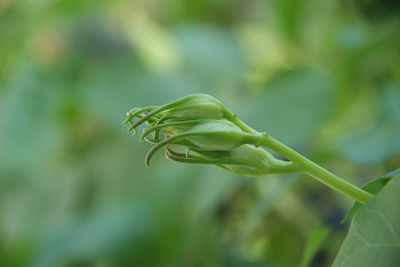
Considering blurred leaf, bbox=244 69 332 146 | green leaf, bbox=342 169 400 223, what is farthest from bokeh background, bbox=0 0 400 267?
green leaf, bbox=342 169 400 223

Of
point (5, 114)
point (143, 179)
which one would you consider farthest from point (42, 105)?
point (143, 179)

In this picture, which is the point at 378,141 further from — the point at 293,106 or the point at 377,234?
the point at 377,234

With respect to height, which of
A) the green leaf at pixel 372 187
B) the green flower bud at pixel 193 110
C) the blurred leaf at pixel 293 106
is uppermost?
the blurred leaf at pixel 293 106

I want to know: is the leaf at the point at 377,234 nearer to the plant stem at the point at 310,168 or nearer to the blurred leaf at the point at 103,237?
the plant stem at the point at 310,168

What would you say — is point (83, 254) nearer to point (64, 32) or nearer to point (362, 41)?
point (362, 41)

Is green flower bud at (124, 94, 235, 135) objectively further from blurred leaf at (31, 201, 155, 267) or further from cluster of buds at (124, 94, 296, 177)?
blurred leaf at (31, 201, 155, 267)

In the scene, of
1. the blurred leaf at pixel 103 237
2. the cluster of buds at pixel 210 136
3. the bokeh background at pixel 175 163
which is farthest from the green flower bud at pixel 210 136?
the blurred leaf at pixel 103 237

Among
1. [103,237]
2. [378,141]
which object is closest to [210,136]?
[378,141]
